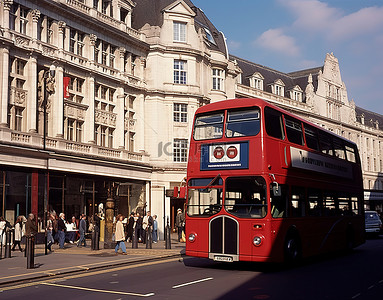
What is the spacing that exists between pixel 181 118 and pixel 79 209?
12555 millimetres

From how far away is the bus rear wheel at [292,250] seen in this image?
51.1 ft

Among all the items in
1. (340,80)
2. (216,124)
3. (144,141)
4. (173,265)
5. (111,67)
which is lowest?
(173,265)

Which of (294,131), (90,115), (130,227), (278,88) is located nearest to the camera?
(294,131)

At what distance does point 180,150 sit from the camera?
4134cm

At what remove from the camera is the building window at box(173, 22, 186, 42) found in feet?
139

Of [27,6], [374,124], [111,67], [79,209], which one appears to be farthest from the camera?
[374,124]

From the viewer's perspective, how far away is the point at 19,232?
24781 mm

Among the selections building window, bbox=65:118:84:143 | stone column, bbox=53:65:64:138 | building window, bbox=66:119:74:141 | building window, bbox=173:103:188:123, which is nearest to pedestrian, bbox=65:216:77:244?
stone column, bbox=53:65:64:138

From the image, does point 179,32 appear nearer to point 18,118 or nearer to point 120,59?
point 120,59

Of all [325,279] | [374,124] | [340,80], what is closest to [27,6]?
[325,279]

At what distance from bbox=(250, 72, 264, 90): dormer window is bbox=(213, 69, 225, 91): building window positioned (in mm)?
13791

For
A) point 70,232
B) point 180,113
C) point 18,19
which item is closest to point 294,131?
point 70,232

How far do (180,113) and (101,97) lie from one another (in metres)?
7.57

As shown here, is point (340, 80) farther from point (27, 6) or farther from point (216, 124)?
point (216, 124)
